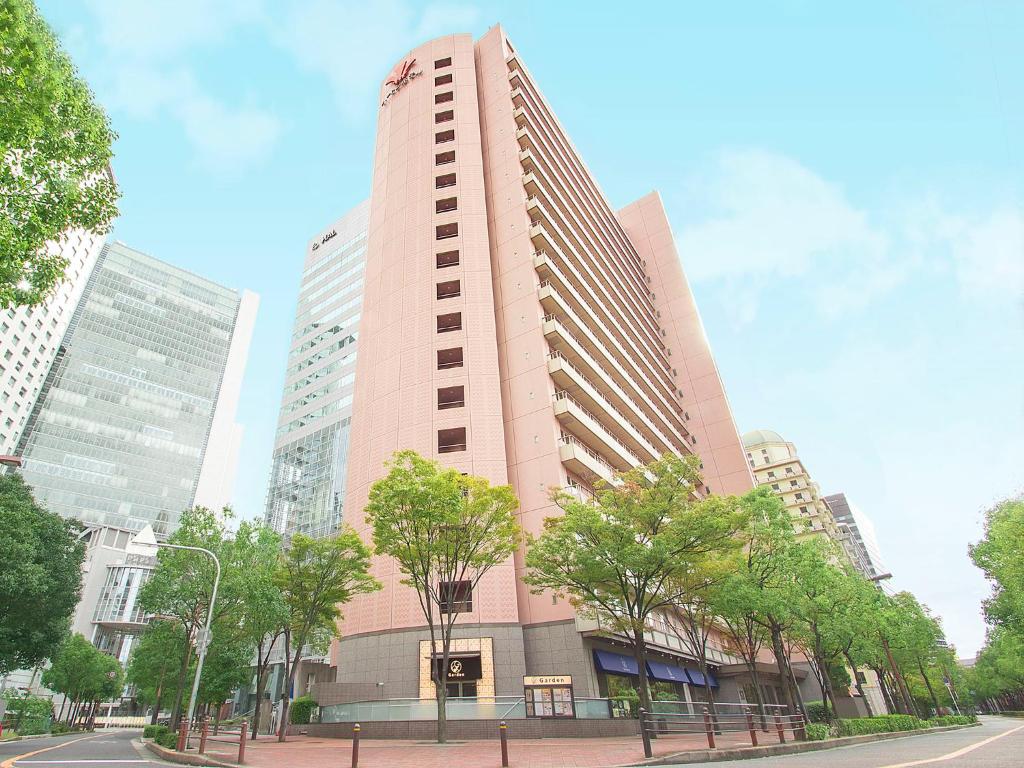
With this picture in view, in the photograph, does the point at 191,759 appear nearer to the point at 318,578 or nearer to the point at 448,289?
the point at 318,578

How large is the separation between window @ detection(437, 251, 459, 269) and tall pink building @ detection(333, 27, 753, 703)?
115 mm

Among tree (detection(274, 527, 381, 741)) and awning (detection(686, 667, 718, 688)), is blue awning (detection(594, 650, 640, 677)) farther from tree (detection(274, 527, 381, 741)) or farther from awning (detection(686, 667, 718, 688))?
tree (detection(274, 527, 381, 741))

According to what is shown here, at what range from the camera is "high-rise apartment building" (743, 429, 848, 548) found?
280 ft

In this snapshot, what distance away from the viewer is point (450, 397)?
1362 inches

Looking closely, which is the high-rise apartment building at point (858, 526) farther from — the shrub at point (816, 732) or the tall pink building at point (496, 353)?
the shrub at point (816, 732)

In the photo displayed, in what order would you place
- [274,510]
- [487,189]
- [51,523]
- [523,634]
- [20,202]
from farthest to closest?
[274,510] < [487,189] < [51,523] < [523,634] < [20,202]

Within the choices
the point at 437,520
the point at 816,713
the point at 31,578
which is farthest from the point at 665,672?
the point at 31,578

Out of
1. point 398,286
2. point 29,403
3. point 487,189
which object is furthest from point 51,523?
point 29,403

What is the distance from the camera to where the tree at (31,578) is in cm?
2714

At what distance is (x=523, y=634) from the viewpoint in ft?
90.8

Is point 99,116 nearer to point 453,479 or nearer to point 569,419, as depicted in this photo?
point 453,479

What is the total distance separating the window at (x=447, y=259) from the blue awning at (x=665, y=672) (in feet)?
95.9

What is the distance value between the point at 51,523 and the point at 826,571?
43.1 m

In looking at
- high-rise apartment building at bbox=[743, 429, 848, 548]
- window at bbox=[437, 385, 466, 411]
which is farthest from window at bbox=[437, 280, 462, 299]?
high-rise apartment building at bbox=[743, 429, 848, 548]
